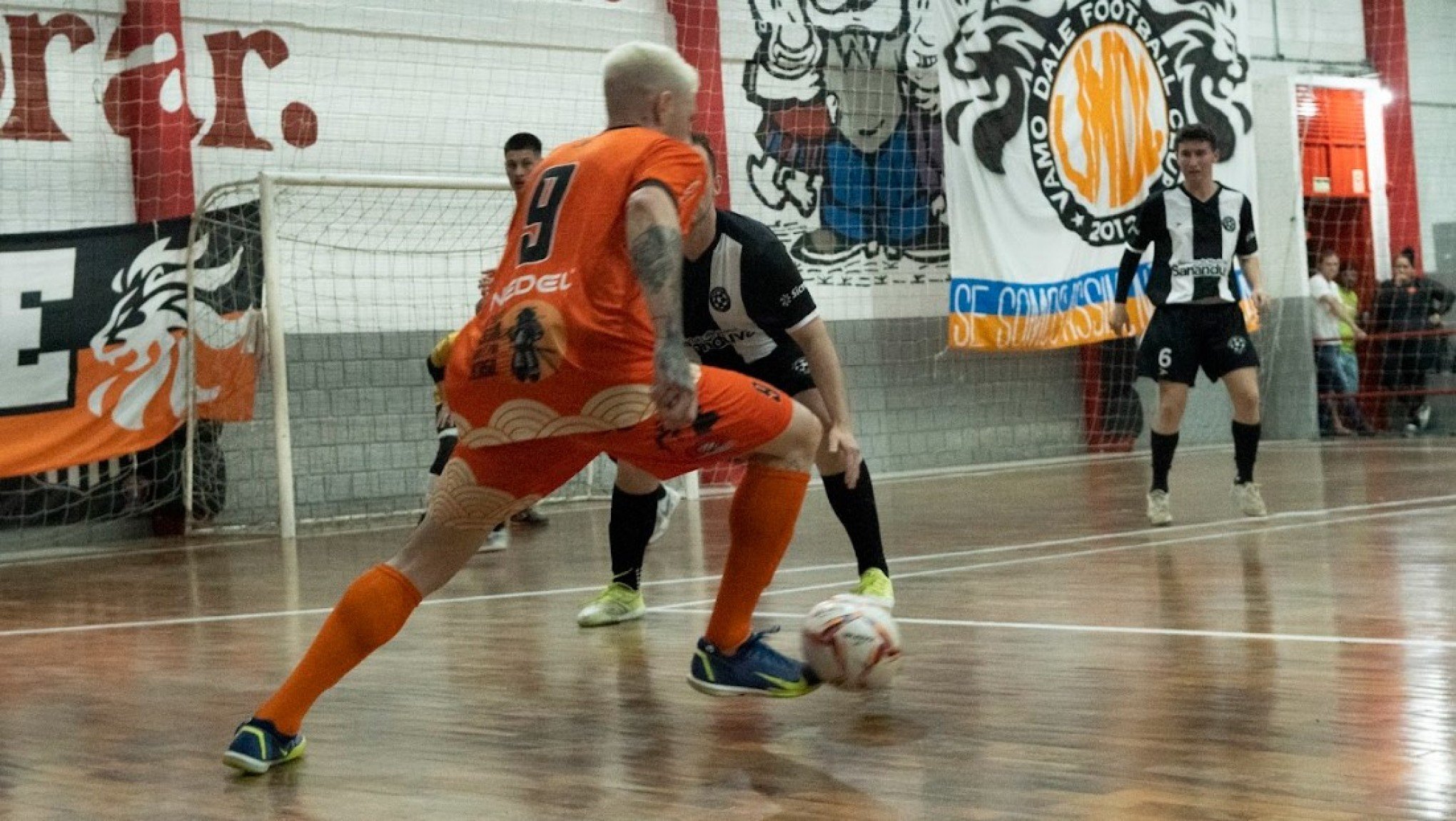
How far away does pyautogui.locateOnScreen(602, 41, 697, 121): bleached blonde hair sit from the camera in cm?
394

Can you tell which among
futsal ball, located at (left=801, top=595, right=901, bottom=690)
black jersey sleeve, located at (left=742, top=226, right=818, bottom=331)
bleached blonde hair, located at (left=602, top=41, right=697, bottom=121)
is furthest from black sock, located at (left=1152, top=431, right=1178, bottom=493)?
bleached blonde hair, located at (left=602, top=41, right=697, bottom=121)

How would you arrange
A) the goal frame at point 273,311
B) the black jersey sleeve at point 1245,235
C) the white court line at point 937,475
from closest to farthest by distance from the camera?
1. the black jersey sleeve at point 1245,235
2. the white court line at point 937,475
3. the goal frame at point 273,311

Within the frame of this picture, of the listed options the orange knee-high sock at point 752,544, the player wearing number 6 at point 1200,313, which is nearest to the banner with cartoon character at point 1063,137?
the player wearing number 6 at point 1200,313

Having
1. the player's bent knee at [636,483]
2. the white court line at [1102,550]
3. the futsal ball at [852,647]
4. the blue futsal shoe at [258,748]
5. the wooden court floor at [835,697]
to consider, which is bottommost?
the wooden court floor at [835,697]

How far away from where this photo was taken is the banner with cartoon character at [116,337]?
439 inches

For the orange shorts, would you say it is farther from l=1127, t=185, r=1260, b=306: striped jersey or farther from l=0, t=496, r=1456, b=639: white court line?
l=1127, t=185, r=1260, b=306: striped jersey

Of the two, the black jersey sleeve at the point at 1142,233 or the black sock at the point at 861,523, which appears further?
the black jersey sleeve at the point at 1142,233

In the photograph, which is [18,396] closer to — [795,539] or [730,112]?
[795,539]

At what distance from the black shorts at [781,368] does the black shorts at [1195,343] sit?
378 centimetres

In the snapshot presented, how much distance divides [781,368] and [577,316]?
201cm

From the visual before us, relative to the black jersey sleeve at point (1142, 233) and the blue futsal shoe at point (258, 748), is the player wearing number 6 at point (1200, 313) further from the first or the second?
the blue futsal shoe at point (258, 748)

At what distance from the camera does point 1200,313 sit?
898 cm

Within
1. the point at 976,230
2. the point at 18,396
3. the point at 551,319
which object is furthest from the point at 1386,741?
the point at 976,230

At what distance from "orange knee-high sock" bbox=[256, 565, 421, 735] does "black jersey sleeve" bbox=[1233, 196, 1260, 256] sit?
20.4 ft
